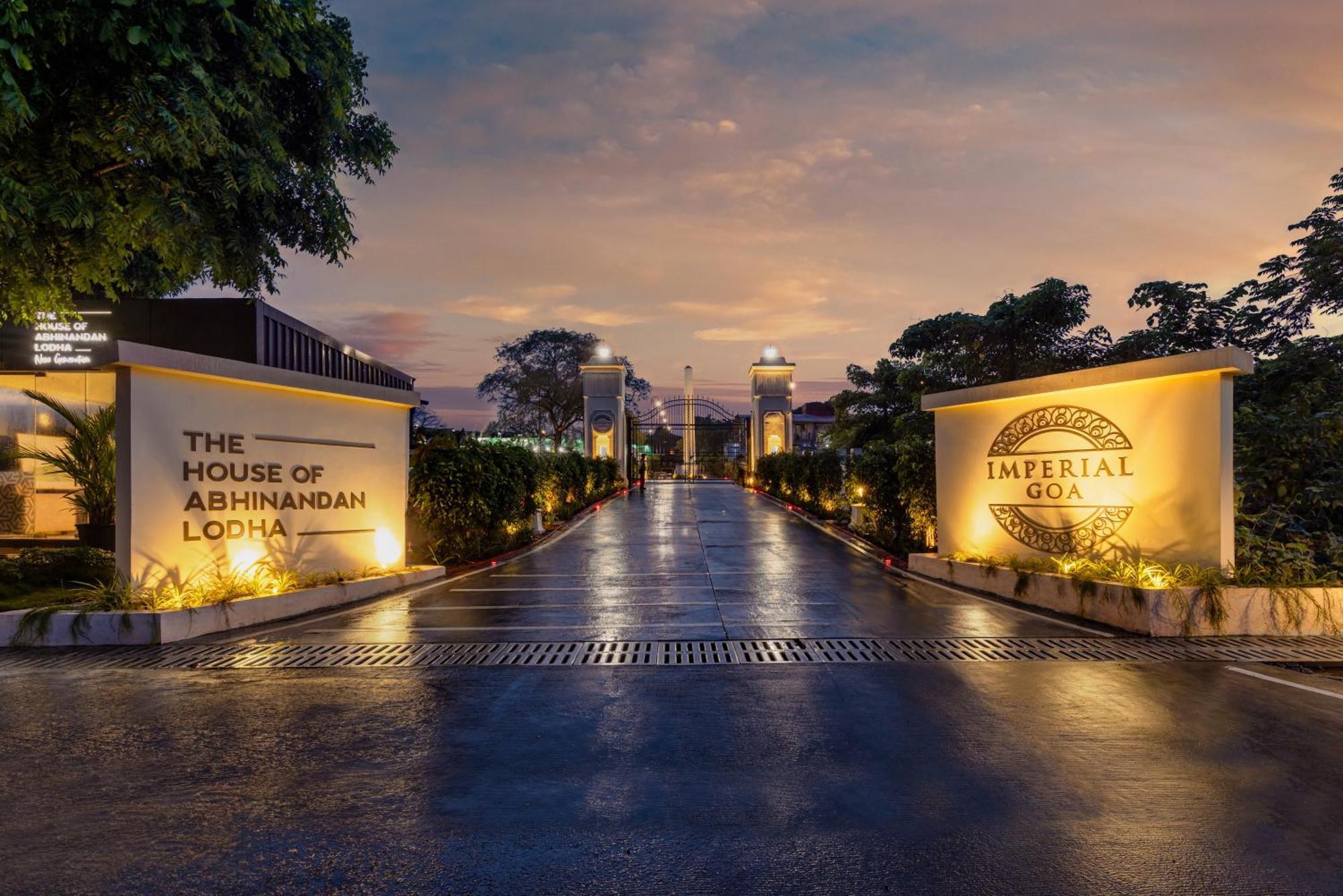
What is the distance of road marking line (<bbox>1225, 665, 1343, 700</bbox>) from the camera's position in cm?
557

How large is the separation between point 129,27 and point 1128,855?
9393mm

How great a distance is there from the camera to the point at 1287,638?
7344 mm

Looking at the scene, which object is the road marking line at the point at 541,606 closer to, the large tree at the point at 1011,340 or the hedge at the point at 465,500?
the hedge at the point at 465,500

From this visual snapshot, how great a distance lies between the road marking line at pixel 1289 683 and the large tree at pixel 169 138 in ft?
34.9

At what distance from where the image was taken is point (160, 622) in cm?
725

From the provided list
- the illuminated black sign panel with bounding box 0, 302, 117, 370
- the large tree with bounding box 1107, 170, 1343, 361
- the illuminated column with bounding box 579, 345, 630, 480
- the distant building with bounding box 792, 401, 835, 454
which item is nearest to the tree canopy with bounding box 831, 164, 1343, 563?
the large tree with bounding box 1107, 170, 1343, 361

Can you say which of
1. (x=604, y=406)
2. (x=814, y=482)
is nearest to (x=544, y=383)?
(x=604, y=406)

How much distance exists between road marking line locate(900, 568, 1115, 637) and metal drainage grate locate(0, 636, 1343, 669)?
35 cm

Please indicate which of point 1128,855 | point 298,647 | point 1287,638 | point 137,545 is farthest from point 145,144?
point 1287,638

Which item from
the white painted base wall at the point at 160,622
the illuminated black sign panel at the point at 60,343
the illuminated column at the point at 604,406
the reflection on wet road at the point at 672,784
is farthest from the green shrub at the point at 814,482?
the illuminated black sign panel at the point at 60,343

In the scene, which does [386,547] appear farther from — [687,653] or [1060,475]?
[1060,475]

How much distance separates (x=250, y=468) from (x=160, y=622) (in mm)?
2075

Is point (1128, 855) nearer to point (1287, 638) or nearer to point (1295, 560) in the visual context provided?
point (1287, 638)

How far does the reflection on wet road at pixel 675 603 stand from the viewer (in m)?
7.77
